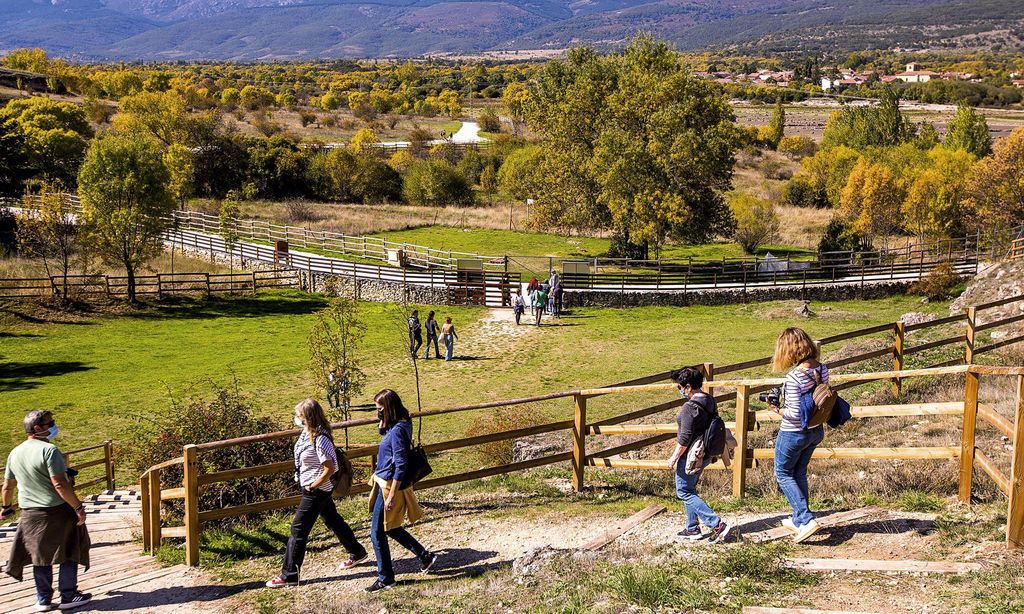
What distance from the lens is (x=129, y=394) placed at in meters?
20.7

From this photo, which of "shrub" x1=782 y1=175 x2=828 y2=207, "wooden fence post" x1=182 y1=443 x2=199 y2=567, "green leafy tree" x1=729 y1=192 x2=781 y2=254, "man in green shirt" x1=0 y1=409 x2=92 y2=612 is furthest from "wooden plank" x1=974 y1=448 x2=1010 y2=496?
"shrub" x1=782 y1=175 x2=828 y2=207

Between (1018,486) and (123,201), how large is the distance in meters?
31.2

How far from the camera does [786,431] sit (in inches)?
271

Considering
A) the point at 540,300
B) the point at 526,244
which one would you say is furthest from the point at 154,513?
the point at 526,244

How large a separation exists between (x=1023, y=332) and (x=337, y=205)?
4898 centimetres

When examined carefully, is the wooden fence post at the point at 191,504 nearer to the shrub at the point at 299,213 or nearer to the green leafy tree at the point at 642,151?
the green leafy tree at the point at 642,151

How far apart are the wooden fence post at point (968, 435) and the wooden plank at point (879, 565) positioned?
4.12ft

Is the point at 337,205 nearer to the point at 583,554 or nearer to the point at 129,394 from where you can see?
the point at 129,394

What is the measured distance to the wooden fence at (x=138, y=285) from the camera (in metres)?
30.1

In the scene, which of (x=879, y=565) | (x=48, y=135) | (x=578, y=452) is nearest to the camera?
(x=879, y=565)

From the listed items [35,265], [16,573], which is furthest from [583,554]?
[35,265]

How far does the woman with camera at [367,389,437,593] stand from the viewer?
271 inches

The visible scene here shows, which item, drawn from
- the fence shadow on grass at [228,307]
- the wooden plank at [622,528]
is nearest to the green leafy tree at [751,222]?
the fence shadow on grass at [228,307]

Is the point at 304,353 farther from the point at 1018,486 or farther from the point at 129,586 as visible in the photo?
the point at 1018,486
